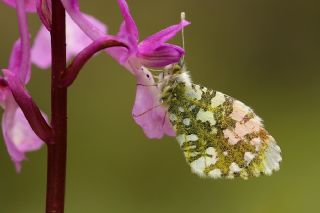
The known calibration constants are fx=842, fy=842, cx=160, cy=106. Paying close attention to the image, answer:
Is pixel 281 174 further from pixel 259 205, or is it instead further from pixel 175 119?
pixel 175 119

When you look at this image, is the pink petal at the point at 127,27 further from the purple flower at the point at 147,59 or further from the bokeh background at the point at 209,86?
the bokeh background at the point at 209,86

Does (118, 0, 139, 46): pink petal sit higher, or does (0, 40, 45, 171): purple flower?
(118, 0, 139, 46): pink petal

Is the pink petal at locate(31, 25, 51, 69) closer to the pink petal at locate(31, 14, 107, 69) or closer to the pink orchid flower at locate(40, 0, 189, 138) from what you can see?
the pink petal at locate(31, 14, 107, 69)

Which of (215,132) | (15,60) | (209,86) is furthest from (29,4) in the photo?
(209,86)

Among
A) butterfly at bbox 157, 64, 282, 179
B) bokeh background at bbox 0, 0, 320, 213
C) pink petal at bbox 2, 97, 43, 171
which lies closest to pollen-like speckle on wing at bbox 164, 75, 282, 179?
butterfly at bbox 157, 64, 282, 179

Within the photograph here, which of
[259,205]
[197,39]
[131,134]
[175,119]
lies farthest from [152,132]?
[197,39]

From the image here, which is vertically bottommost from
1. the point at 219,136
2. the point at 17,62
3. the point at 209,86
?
the point at 219,136

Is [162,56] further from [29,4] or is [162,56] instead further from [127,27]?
[29,4]
